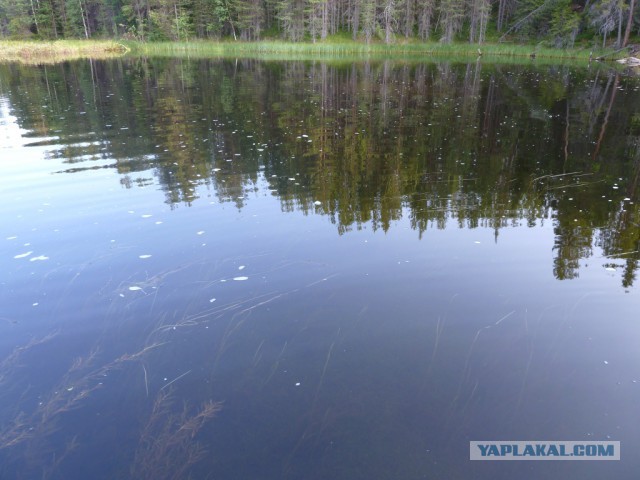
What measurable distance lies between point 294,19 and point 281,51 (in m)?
20.1

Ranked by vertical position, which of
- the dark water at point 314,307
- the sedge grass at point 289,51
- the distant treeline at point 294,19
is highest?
the distant treeline at point 294,19

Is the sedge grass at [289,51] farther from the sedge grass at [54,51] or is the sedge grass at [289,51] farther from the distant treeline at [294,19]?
the distant treeline at [294,19]

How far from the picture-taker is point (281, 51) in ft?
185

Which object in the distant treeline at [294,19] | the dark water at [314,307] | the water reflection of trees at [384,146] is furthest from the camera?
the distant treeline at [294,19]

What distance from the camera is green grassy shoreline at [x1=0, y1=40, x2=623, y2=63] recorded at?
49938mm

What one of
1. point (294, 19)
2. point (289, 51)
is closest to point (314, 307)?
point (289, 51)

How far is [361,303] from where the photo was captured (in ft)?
22.0

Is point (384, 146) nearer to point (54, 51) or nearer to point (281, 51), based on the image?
point (281, 51)

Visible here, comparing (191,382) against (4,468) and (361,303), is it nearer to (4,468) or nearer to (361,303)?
(4,468)

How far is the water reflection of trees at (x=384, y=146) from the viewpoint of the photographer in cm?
1004

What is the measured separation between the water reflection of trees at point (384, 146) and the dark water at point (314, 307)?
0.36 feet

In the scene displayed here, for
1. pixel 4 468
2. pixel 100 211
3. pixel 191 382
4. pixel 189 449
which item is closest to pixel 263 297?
pixel 191 382

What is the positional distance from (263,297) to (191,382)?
73.1 inches

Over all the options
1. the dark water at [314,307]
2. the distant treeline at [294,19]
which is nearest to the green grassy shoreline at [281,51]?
the distant treeline at [294,19]
